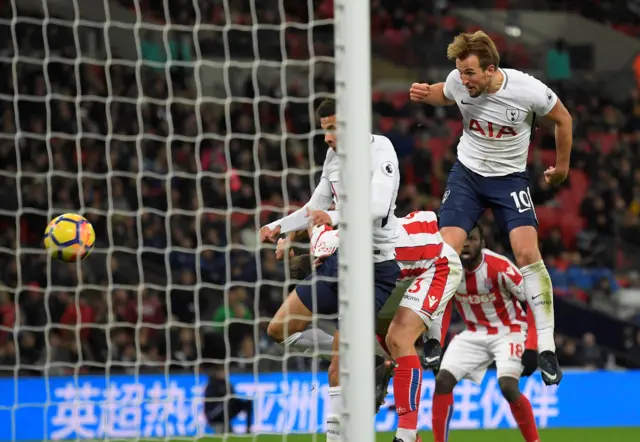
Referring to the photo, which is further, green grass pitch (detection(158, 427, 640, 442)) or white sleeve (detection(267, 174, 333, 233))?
green grass pitch (detection(158, 427, 640, 442))

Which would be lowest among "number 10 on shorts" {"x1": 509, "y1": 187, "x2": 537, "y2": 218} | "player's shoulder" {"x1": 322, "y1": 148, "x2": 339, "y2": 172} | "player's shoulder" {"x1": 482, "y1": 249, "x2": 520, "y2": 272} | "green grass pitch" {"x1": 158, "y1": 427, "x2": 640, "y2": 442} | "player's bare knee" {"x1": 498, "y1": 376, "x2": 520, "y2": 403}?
"green grass pitch" {"x1": 158, "y1": 427, "x2": 640, "y2": 442}

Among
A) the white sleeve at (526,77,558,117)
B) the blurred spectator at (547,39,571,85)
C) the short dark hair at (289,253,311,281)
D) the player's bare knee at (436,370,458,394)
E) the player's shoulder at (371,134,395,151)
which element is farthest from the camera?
the blurred spectator at (547,39,571,85)

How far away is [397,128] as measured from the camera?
51.2 ft

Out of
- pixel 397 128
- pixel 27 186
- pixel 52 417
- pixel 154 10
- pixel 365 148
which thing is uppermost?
pixel 154 10

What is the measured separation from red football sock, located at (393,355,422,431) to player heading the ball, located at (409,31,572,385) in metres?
0.77

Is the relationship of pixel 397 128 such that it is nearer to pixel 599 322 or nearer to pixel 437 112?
pixel 437 112

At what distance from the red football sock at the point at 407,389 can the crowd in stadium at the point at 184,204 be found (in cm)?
399

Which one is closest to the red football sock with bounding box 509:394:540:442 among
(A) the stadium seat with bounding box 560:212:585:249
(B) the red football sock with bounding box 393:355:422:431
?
(B) the red football sock with bounding box 393:355:422:431

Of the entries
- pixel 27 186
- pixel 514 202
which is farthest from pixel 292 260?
pixel 27 186

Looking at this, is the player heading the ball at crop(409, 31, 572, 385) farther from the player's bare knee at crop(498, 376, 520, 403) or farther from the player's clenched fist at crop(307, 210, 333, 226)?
the player's clenched fist at crop(307, 210, 333, 226)

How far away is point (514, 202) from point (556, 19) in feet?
38.6

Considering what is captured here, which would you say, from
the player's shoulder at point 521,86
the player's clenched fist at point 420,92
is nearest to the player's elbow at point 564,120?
the player's shoulder at point 521,86

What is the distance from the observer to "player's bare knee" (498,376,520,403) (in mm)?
7351

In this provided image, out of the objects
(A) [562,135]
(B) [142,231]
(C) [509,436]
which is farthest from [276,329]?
(B) [142,231]
